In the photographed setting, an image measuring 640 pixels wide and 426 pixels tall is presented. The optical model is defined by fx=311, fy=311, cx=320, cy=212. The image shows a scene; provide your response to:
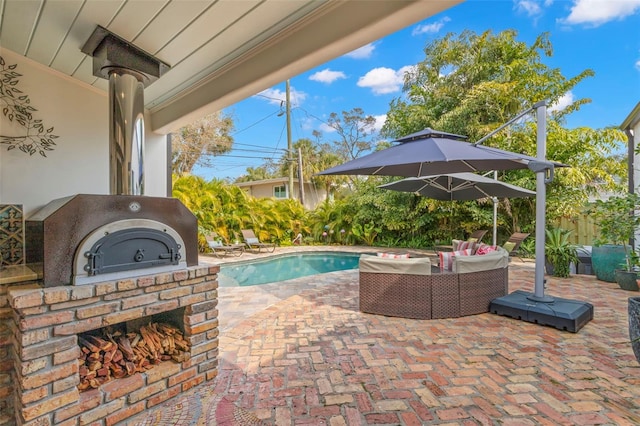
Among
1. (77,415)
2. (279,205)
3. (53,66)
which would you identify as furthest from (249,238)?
(77,415)

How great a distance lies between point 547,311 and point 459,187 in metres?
3.43

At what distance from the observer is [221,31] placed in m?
2.52

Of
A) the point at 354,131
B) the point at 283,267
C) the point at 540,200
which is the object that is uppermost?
the point at 354,131

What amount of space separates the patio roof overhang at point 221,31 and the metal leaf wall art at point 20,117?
11.6 inches

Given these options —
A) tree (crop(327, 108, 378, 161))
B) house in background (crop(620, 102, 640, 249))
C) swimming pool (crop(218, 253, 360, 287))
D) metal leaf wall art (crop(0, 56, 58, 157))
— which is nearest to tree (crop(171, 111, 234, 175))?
tree (crop(327, 108, 378, 161))

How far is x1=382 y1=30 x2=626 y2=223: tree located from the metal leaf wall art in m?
10.6

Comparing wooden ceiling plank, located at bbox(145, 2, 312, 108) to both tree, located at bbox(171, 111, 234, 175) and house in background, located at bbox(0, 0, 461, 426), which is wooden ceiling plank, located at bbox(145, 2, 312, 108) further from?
tree, located at bbox(171, 111, 234, 175)

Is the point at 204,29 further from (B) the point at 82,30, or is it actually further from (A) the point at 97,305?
(A) the point at 97,305

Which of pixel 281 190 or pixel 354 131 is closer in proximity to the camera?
pixel 281 190

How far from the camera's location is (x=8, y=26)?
2455 mm

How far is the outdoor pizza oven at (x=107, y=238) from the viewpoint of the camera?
2006 mm

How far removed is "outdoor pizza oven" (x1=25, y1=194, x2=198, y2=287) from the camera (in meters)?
2.01

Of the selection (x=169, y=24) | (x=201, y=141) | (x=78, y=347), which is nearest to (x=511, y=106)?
(x=169, y=24)

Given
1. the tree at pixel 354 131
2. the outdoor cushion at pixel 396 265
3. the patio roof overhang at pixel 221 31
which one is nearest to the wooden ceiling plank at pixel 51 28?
the patio roof overhang at pixel 221 31
